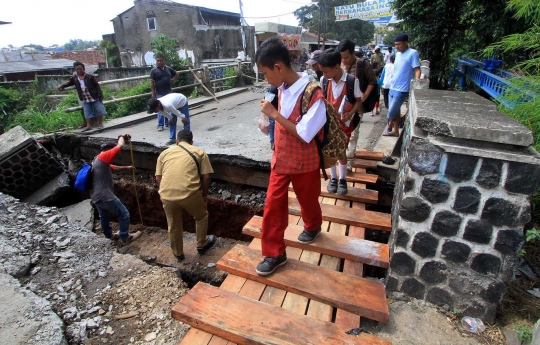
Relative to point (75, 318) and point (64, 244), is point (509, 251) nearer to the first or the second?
point (75, 318)

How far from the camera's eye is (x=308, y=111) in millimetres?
1958

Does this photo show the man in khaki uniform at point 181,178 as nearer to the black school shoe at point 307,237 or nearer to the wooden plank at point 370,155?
the black school shoe at point 307,237

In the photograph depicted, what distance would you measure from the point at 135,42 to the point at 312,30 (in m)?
26.1

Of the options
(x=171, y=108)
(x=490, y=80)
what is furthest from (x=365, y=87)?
(x=171, y=108)

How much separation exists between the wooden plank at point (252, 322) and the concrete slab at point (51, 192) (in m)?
5.11

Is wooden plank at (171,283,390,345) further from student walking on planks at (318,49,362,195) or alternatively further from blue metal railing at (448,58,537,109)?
blue metal railing at (448,58,537,109)

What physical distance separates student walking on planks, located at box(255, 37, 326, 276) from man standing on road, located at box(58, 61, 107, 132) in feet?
19.5

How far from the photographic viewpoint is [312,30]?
4194cm

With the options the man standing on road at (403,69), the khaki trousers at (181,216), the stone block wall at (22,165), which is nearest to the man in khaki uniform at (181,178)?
the khaki trousers at (181,216)

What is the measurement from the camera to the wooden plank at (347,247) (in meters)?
2.38

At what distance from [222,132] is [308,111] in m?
4.91

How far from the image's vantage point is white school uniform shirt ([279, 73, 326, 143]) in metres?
1.93

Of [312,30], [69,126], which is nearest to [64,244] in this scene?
[69,126]

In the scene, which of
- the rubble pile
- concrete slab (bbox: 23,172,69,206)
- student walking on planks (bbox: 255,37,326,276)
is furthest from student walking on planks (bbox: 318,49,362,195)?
concrete slab (bbox: 23,172,69,206)
